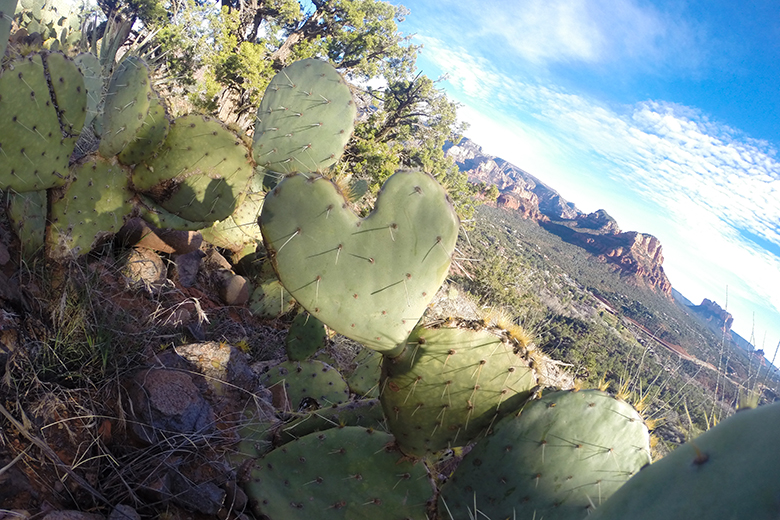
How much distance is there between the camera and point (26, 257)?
8.07 feet

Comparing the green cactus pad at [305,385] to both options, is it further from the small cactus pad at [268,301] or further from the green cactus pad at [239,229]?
the green cactus pad at [239,229]

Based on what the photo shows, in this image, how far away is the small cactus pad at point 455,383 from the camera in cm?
157

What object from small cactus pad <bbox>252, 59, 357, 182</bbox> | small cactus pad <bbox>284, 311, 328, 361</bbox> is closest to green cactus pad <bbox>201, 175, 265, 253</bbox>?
small cactus pad <bbox>252, 59, 357, 182</bbox>

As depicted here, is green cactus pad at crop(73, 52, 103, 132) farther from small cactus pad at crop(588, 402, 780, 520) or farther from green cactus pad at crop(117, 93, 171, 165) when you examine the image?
small cactus pad at crop(588, 402, 780, 520)

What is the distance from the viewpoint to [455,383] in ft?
5.13

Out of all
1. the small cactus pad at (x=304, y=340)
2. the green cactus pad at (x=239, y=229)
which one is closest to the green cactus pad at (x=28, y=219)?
the green cactus pad at (x=239, y=229)

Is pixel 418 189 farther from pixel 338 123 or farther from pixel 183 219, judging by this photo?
pixel 183 219

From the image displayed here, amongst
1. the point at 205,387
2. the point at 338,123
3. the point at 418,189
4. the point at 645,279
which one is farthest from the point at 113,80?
the point at 645,279

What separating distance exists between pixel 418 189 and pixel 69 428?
1672 millimetres

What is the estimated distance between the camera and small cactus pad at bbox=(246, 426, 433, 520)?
1657 mm

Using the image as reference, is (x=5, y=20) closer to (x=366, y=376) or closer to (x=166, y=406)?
(x=166, y=406)

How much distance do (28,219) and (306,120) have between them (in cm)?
173

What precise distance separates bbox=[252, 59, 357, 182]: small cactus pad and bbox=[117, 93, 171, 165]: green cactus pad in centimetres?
60

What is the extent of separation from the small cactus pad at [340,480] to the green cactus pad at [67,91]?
87.1 inches
